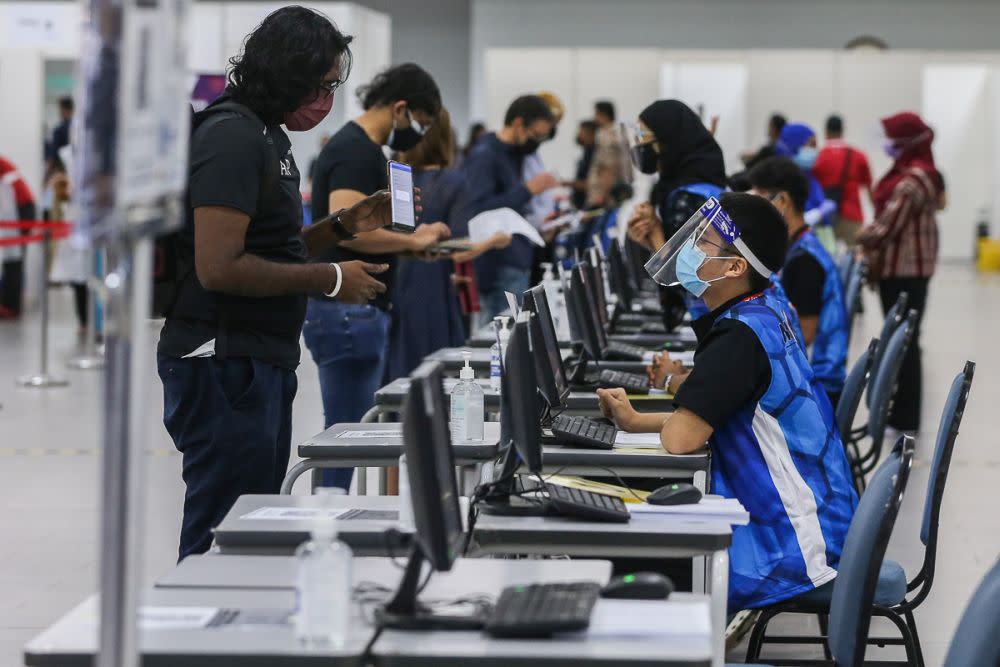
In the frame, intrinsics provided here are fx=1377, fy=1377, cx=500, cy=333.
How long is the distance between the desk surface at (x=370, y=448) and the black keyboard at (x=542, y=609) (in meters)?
1.06

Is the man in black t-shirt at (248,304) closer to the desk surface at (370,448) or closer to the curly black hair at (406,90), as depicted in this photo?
the desk surface at (370,448)

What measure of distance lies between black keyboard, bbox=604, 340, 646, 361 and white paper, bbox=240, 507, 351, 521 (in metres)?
2.25

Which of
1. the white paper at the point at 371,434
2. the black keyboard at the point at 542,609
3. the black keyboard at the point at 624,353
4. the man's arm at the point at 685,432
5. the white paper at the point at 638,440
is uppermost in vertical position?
the black keyboard at the point at 624,353

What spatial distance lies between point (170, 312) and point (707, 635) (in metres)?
1.46

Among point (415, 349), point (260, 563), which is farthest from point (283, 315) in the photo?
point (415, 349)

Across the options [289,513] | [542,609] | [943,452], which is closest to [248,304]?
[289,513]

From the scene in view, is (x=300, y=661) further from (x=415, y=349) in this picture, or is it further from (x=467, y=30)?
(x=467, y=30)

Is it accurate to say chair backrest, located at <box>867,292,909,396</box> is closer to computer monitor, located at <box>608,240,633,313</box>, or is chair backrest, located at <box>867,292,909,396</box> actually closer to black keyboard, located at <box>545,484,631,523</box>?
computer monitor, located at <box>608,240,633,313</box>

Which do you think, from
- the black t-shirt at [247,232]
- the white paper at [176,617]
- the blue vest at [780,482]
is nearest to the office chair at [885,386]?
the blue vest at [780,482]

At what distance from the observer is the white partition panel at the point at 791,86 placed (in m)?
17.3

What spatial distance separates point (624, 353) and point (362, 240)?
3.11 feet

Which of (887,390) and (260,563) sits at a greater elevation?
(887,390)

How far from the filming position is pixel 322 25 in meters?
2.82

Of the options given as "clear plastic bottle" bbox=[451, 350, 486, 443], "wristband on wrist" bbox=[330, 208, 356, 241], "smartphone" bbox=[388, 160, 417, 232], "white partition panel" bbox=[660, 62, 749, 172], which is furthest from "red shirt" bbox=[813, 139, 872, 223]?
"clear plastic bottle" bbox=[451, 350, 486, 443]
